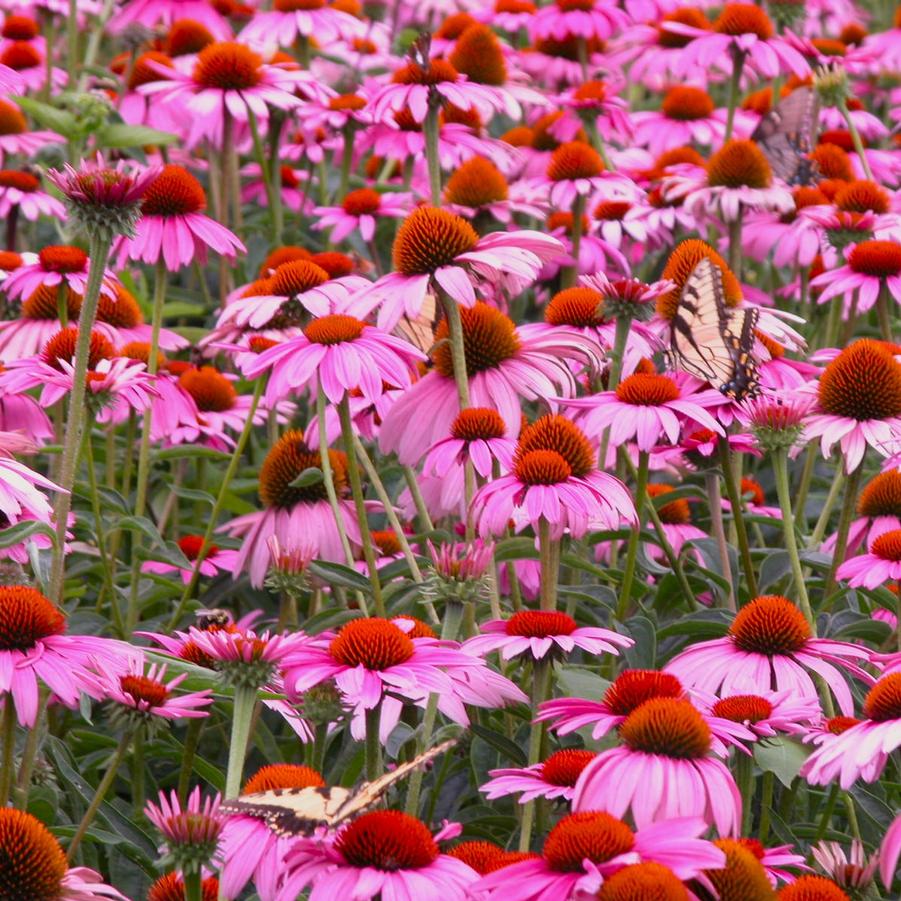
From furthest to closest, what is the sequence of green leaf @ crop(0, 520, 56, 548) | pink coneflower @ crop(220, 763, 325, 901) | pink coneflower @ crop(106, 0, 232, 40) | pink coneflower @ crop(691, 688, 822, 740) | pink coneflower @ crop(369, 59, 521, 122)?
pink coneflower @ crop(106, 0, 232, 40) → pink coneflower @ crop(369, 59, 521, 122) → green leaf @ crop(0, 520, 56, 548) → pink coneflower @ crop(691, 688, 822, 740) → pink coneflower @ crop(220, 763, 325, 901)

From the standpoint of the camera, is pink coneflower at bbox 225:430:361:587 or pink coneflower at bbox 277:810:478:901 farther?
pink coneflower at bbox 225:430:361:587

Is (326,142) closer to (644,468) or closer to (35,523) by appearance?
(644,468)

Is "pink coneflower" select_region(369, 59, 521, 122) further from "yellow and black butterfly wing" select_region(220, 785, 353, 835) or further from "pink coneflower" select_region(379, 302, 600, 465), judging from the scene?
"yellow and black butterfly wing" select_region(220, 785, 353, 835)

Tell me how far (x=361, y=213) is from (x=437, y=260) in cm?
166

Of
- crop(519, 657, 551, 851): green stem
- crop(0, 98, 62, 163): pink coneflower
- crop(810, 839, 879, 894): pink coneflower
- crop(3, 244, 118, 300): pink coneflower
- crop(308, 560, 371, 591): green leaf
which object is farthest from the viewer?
crop(0, 98, 62, 163): pink coneflower

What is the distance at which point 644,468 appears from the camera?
2619 mm

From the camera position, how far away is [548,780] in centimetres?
194

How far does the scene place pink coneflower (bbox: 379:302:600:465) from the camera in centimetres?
274

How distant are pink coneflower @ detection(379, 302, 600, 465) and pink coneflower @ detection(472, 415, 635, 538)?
0.21 metres

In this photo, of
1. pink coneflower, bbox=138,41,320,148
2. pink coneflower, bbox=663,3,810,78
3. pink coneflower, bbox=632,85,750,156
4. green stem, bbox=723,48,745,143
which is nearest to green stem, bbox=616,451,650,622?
pink coneflower, bbox=138,41,320,148

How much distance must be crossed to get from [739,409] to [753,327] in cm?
24

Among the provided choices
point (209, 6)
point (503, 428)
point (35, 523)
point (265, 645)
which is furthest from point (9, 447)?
point (209, 6)

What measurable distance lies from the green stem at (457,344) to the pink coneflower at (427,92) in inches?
48.0

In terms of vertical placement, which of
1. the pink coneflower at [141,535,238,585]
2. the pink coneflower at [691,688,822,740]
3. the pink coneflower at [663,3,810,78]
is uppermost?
the pink coneflower at [663,3,810,78]
